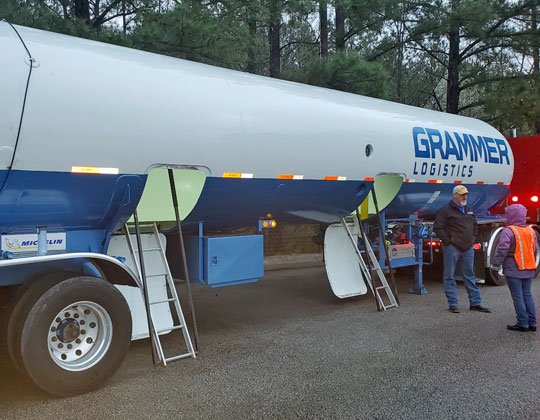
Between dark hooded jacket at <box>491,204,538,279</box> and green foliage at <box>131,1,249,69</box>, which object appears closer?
dark hooded jacket at <box>491,204,538,279</box>

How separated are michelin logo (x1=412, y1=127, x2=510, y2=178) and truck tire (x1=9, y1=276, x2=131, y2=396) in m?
5.06

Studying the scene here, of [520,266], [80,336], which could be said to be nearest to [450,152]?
[520,266]

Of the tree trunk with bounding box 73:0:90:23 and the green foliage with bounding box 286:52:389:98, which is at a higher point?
the tree trunk with bounding box 73:0:90:23

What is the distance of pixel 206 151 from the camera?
211 inches

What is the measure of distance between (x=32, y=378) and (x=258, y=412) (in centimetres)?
173

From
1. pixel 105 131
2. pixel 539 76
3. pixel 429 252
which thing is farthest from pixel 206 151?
pixel 539 76

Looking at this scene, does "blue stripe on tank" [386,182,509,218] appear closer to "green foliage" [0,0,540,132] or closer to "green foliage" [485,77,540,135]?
"green foliage" [0,0,540,132]

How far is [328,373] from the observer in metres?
4.81

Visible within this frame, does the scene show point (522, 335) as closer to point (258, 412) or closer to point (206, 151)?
point (258, 412)

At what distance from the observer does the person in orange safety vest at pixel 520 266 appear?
6.28m

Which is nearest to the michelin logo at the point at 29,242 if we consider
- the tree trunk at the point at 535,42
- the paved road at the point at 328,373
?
the paved road at the point at 328,373

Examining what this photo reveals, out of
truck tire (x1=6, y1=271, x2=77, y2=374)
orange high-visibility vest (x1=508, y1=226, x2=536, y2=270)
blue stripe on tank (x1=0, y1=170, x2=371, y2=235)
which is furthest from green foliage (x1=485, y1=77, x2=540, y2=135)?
truck tire (x1=6, y1=271, x2=77, y2=374)

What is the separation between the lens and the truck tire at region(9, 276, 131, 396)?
4082 millimetres

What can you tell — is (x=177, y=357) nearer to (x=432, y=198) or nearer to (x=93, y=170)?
(x=93, y=170)
